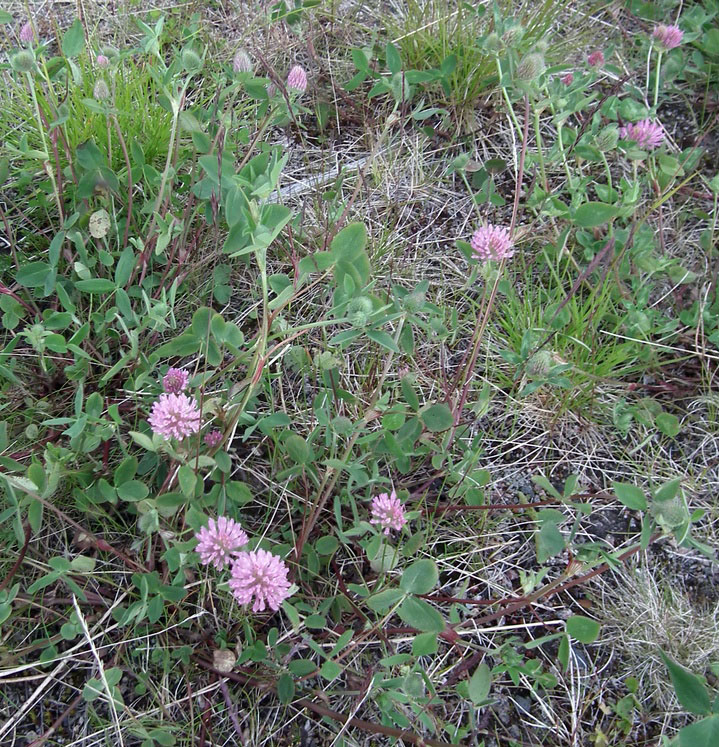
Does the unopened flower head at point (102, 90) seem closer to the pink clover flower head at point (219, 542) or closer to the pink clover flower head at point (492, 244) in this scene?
the pink clover flower head at point (492, 244)

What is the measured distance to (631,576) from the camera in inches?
62.9

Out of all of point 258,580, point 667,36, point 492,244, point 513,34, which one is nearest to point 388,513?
point 258,580

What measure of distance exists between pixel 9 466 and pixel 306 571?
640 millimetres

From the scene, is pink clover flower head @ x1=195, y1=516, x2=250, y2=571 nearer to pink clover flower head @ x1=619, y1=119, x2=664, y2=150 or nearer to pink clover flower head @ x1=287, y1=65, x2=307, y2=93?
pink clover flower head @ x1=287, y1=65, x2=307, y2=93

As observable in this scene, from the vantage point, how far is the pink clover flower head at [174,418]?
1.35 m

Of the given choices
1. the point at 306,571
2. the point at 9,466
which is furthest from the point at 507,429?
the point at 9,466

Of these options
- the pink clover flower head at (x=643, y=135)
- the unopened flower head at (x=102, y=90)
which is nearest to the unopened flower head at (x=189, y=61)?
the unopened flower head at (x=102, y=90)

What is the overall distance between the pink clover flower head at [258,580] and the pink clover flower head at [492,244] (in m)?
0.83

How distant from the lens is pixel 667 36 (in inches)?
79.8

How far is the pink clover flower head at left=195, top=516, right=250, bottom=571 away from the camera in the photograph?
4.19 ft

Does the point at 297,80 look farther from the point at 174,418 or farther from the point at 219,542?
the point at 219,542

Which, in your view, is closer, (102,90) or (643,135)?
(102,90)

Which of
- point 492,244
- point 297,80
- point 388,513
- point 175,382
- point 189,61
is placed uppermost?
point 189,61

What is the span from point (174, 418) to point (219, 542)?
26 cm
